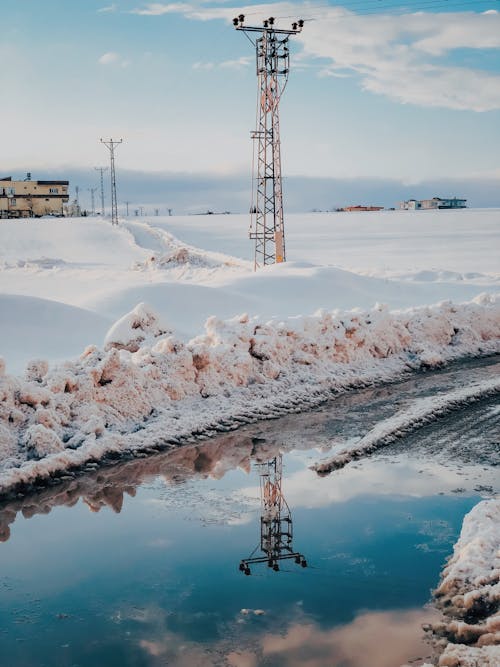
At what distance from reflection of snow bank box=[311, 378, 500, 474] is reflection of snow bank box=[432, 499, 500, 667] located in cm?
171

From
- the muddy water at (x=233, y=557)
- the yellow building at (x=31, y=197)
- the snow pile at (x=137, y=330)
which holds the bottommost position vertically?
the muddy water at (x=233, y=557)

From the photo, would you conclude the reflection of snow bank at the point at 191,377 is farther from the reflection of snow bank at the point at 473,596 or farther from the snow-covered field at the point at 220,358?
the reflection of snow bank at the point at 473,596

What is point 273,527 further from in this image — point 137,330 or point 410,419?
point 137,330

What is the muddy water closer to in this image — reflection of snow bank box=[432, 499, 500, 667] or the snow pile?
reflection of snow bank box=[432, 499, 500, 667]

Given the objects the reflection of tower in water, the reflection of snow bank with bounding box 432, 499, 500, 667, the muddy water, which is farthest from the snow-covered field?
the reflection of tower in water

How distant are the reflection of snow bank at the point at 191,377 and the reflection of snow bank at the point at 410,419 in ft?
3.77

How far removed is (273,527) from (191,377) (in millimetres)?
3349

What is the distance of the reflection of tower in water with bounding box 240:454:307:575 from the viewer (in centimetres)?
484

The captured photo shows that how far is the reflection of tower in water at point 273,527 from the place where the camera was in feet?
15.9

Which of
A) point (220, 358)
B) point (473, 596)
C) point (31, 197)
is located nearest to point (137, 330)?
point (220, 358)

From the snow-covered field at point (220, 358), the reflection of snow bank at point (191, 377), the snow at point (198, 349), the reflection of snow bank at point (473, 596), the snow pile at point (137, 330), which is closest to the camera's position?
the reflection of snow bank at point (473, 596)

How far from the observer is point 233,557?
16.0 ft

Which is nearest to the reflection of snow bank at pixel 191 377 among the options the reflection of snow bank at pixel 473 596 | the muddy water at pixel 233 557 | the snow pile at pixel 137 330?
A: the snow pile at pixel 137 330

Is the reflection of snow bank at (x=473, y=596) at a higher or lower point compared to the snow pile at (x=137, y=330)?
lower
